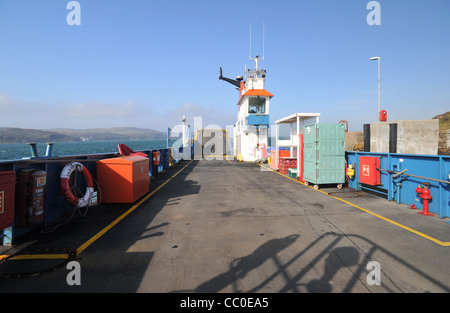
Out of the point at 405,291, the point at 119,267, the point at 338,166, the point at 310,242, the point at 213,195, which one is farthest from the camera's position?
the point at 338,166

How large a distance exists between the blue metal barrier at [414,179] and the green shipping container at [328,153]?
108 cm

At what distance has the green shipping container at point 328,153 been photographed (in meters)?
9.21

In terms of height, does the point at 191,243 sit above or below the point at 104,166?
below

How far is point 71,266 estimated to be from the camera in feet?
11.7

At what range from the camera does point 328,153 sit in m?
9.26

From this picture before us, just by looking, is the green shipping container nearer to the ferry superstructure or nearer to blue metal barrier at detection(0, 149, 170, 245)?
blue metal barrier at detection(0, 149, 170, 245)

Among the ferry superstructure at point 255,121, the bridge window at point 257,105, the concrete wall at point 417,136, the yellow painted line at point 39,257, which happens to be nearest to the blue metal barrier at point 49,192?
the yellow painted line at point 39,257

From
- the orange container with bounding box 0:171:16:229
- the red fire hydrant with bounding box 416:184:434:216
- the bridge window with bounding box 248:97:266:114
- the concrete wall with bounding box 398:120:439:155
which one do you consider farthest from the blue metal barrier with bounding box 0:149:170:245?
the bridge window with bounding box 248:97:266:114

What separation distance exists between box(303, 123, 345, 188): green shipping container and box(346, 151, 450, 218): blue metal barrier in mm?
1081

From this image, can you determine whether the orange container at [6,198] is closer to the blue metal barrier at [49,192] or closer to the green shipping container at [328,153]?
the blue metal barrier at [49,192]
